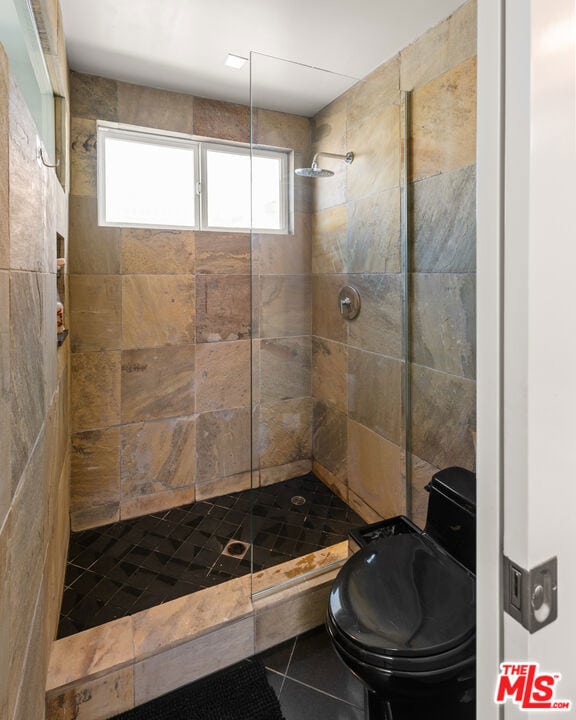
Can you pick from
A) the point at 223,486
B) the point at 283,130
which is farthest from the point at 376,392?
the point at 283,130

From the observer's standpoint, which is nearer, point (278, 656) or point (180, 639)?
point (180, 639)

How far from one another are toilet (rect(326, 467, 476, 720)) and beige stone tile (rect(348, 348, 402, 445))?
1.81 feet

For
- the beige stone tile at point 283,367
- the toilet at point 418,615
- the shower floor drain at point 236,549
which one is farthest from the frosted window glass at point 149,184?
the toilet at point 418,615

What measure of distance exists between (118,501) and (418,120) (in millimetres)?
2541

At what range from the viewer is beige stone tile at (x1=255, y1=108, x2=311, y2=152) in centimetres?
210

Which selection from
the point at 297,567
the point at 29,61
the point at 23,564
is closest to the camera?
the point at 23,564

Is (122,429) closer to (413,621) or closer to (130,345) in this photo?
(130,345)

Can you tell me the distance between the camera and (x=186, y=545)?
7.16ft

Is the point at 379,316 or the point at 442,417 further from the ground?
the point at 379,316

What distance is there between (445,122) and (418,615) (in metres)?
1.84

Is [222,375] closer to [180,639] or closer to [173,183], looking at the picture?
[173,183]

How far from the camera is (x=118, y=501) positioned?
7.97 feet

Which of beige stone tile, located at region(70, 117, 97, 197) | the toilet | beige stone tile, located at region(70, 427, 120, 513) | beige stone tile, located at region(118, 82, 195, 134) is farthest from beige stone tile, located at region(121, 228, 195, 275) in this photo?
the toilet

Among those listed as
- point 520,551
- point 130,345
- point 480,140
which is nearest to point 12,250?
point 480,140
